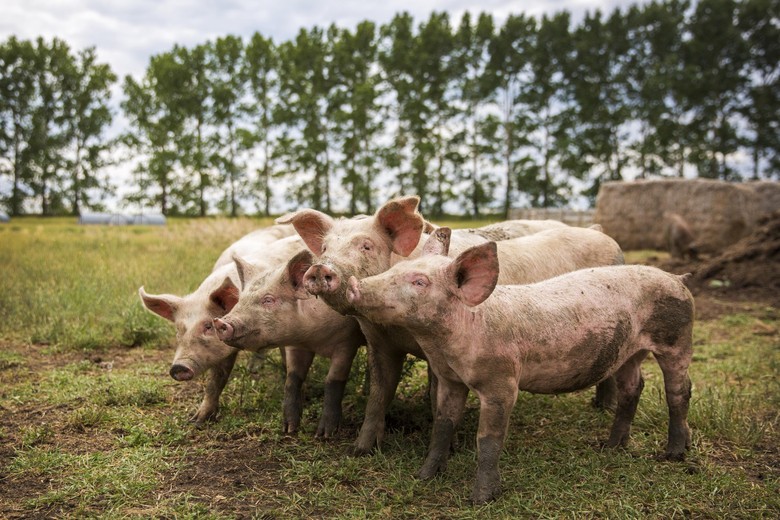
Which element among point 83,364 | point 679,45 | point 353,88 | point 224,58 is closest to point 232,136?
point 224,58

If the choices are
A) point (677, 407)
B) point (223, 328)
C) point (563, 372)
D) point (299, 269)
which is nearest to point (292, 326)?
point (299, 269)

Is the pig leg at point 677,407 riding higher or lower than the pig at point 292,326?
lower

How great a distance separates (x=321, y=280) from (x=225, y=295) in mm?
1522

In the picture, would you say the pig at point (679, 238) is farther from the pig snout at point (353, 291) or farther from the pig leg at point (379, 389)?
the pig snout at point (353, 291)

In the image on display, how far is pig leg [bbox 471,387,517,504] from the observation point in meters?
3.49

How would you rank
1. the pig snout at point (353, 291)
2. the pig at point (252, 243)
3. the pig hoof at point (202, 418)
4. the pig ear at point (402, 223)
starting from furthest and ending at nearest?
the pig at point (252, 243), the pig hoof at point (202, 418), the pig ear at point (402, 223), the pig snout at point (353, 291)

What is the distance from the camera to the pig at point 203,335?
4605 mm

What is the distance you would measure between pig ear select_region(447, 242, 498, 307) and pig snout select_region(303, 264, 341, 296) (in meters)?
0.60

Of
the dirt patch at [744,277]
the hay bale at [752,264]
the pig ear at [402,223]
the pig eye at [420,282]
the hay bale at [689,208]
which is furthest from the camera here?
the hay bale at [689,208]

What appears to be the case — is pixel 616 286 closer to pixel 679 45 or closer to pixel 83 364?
pixel 83 364

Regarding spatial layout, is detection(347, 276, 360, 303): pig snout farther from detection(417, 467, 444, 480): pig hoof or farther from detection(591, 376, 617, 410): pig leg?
detection(591, 376, 617, 410): pig leg

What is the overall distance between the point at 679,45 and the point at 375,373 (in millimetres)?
34259

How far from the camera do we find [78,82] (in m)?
34.4

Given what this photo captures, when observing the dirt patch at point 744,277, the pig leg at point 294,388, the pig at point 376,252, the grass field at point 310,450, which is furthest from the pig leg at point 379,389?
the dirt patch at point 744,277
